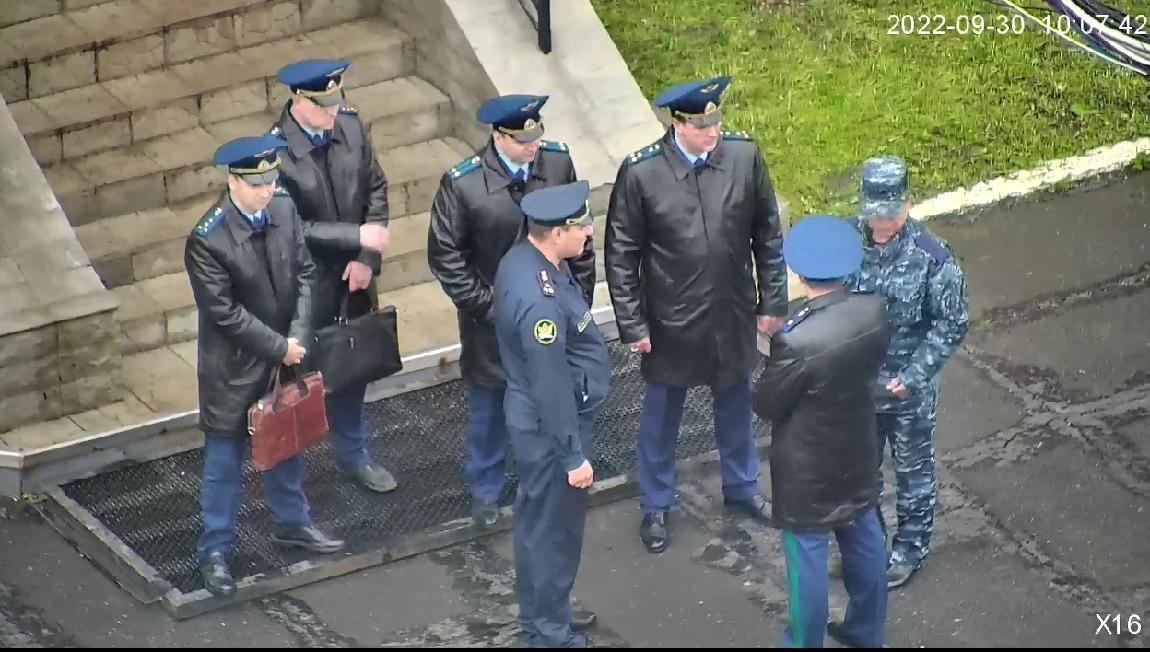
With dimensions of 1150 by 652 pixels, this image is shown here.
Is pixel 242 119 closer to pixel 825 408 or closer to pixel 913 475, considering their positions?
pixel 913 475

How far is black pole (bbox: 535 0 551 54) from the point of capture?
10.0 meters

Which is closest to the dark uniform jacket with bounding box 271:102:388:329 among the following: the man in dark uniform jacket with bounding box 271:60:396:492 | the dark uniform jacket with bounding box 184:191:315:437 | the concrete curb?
the man in dark uniform jacket with bounding box 271:60:396:492

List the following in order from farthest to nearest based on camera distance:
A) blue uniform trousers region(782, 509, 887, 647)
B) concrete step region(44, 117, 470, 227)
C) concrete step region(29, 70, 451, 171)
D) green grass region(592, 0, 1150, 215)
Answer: green grass region(592, 0, 1150, 215), concrete step region(29, 70, 451, 171), concrete step region(44, 117, 470, 227), blue uniform trousers region(782, 509, 887, 647)

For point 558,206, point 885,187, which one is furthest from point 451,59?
point 885,187

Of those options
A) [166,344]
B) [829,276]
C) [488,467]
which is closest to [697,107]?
[829,276]

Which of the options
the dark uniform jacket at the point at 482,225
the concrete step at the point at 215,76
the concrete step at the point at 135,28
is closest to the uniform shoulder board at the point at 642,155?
the dark uniform jacket at the point at 482,225

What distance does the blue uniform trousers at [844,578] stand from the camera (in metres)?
6.70

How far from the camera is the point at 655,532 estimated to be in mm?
7664

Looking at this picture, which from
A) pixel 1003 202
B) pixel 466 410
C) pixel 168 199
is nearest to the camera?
pixel 466 410

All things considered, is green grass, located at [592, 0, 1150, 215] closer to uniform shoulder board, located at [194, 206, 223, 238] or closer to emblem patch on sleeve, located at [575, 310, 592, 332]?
emblem patch on sleeve, located at [575, 310, 592, 332]

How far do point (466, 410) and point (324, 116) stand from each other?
1.70 metres

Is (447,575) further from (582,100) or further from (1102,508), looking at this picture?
(582,100)

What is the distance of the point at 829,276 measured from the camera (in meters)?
6.45

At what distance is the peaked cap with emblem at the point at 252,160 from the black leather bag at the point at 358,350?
828 mm
